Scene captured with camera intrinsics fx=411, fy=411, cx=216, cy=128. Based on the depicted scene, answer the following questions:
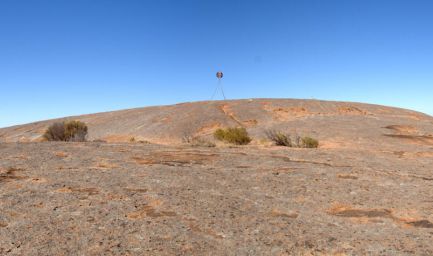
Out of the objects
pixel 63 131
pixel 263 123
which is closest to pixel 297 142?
pixel 263 123

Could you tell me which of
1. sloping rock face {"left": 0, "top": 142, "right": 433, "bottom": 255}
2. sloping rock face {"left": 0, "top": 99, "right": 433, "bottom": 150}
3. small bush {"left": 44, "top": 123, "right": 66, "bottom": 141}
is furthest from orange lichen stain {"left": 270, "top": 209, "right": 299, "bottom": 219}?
small bush {"left": 44, "top": 123, "right": 66, "bottom": 141}

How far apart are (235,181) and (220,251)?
11.8 ft

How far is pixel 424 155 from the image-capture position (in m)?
12.9

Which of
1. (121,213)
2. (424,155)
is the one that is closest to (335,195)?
(121,213)

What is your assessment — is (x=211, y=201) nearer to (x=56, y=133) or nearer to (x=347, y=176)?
(x=347, y=176)

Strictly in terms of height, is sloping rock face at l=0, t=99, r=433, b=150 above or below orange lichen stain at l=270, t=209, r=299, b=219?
above

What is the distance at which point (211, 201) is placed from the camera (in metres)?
6.75

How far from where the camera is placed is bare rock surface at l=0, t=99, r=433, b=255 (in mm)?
4914

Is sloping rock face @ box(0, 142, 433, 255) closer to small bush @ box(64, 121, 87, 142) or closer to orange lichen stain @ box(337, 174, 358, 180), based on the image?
orange lichen stain @ box(337, 174, 358, 180)

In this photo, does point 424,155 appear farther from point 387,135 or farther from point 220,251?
point 220,251

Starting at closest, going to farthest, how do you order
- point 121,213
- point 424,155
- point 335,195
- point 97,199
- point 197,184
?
1. point 121,213
2. point 97,199
3. point 335,195
4. point 197,184
5. point 424,155

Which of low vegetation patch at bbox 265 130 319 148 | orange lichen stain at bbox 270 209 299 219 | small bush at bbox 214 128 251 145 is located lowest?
orange lichen stain at bbox 270 209 299 219

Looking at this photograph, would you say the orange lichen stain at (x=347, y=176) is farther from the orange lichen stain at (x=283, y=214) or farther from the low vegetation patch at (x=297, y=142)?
the low vegetation patch at (x=297, y=142)

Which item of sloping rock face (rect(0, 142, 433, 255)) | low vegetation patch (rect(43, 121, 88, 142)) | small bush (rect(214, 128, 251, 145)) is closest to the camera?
sloping rock face (rect(0, 142, 433, 255))
